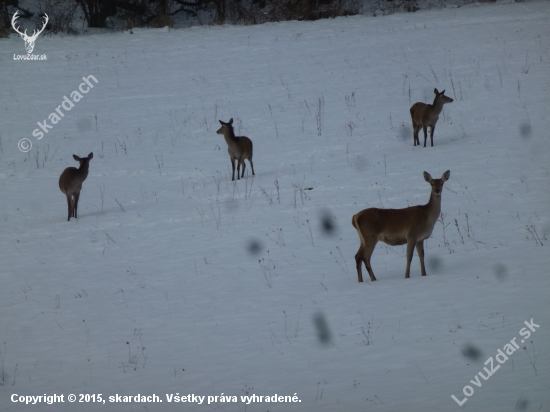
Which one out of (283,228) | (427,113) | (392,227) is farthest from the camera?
(427,113)

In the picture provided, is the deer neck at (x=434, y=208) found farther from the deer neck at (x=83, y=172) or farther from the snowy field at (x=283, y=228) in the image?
the deer neck at (x=83, y=172)

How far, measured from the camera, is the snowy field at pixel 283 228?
6948 mm

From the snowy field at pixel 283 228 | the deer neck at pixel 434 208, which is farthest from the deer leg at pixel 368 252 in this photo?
the deer neck at pixel 434 208

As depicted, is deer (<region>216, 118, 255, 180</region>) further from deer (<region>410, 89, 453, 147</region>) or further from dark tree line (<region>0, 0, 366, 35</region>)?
dark tree line (<region>0, 0, 366, 35</region>)

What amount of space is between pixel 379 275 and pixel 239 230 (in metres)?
3.50

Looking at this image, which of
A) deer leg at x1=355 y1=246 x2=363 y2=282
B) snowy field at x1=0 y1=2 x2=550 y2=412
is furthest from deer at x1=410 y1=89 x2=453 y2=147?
deer leg at x1=355 y1=246 x2=363 y2=282

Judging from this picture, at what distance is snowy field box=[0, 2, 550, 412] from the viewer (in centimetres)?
695

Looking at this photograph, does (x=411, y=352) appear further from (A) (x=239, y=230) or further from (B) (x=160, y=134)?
(B) (x=160, y=134)

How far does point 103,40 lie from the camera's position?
30.0 metres

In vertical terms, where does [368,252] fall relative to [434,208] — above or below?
below

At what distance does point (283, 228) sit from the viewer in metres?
12.2

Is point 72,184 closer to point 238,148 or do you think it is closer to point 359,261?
point 238,148

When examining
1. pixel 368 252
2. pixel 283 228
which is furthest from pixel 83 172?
pixel 368 252

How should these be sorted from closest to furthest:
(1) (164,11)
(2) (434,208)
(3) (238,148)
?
(2) (434,208), (3) (238,148), (1) (164,11)
